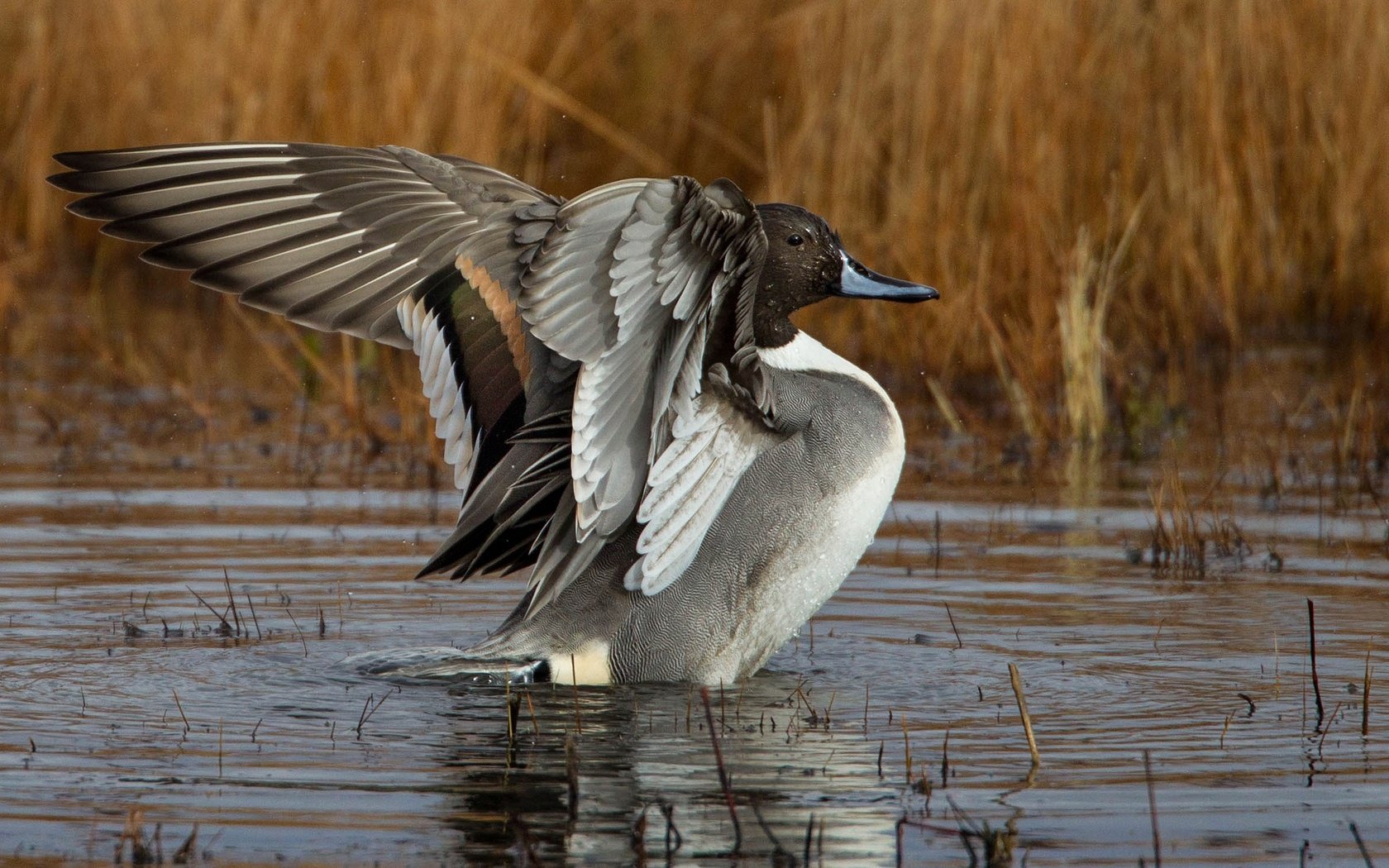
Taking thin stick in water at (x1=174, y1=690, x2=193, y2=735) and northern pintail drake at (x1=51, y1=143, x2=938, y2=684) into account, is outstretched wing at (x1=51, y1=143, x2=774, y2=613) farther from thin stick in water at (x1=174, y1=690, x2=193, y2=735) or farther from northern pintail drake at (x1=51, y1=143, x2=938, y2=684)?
thin stick in water at (x1=174, y1=690, x2=193, y2=735)

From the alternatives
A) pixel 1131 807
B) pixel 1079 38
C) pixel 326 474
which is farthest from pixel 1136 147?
pixel 1131 807

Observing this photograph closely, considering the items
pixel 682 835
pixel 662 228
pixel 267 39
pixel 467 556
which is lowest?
pixel 682 835

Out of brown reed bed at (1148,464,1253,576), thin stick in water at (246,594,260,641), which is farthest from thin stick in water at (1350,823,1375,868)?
thin stick in water at (246,594,260,641)

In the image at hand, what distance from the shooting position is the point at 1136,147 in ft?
26.8

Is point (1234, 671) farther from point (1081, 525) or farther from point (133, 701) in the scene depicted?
point (133, 701)

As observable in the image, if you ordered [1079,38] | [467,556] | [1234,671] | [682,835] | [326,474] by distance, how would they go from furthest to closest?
1. [1079,38]
2. [326,474]
3. [467,556]
4. [1234,671]
5. [682,835]

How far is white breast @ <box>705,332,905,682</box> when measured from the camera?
13.7 ft

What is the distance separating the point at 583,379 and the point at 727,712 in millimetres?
715

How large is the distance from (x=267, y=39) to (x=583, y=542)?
600 cm

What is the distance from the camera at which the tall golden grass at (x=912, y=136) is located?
7.63m

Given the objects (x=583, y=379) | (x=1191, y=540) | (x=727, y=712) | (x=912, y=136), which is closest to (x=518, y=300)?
(x=583, y=379)

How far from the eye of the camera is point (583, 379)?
12.5 feet

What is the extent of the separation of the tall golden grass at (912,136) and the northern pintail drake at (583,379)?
237cm

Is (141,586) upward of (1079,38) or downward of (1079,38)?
downward
